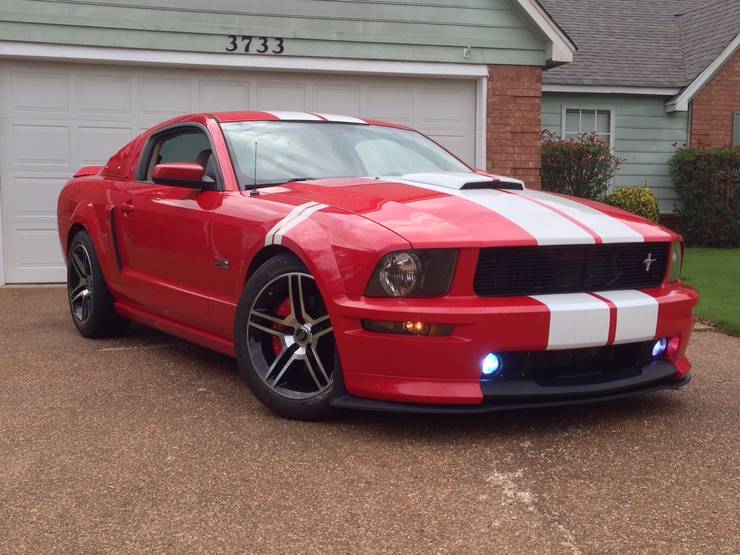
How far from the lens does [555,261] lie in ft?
10.8

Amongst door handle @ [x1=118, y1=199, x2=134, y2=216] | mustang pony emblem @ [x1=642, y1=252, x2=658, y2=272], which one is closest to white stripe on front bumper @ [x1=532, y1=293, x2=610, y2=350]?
mustang pony emblem @ [x1=642, y1=252, x2=658, y2=272]

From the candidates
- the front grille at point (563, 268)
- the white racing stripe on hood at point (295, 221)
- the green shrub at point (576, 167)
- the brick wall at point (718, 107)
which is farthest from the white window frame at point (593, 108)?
the white racing stripe on hood at point (295, 221)

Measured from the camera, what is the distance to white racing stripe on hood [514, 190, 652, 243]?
11.3 feet

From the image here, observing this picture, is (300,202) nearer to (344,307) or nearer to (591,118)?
(344,307)

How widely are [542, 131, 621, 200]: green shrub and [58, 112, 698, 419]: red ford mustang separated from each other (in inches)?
354

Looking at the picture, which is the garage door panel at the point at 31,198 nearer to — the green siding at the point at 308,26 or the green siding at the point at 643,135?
the green siding at the point at 308,26

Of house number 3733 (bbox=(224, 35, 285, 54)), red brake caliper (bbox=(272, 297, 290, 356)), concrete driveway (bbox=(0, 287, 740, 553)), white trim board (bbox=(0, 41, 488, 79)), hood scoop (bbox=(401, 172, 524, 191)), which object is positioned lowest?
concrete driveway (bbox=(0, 287, 740, 553))

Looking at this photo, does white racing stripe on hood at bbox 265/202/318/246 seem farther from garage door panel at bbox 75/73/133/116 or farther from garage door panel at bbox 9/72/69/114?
garage door panel at bbox 9/72/69/114

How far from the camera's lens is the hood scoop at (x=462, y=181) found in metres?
3.93

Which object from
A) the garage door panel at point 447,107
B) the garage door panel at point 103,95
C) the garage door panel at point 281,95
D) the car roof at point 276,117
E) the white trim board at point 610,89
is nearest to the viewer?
the car roof at point 276,117

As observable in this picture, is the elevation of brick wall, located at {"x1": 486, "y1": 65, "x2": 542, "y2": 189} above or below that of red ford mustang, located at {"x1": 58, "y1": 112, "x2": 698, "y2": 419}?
above

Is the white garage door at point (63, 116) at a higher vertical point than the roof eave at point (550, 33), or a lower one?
lower

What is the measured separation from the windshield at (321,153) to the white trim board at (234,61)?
478 centimetres

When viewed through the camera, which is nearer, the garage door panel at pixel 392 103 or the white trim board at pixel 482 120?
the garage door panel at pixel 392 103
